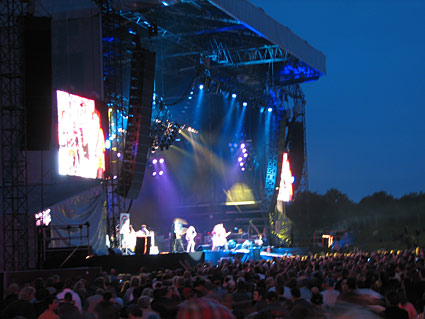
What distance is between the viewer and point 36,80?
1812 centimetres

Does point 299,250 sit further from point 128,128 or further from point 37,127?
point 37,127

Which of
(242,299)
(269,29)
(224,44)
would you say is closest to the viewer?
(242,299)

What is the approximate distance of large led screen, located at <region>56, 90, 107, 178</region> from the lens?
20688 millimetres

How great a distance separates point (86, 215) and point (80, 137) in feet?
8.64

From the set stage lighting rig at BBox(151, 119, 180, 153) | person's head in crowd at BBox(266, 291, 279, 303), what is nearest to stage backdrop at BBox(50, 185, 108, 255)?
stage lighting rig at BBox(151, 119, 180, 153)

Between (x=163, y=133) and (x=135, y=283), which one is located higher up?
(x=163, y=133)

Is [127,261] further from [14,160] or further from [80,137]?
[80,137]

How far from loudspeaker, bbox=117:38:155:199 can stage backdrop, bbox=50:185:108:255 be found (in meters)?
0.90

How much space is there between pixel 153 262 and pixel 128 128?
600cm

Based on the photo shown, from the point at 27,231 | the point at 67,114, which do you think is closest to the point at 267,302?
the point at 27,231

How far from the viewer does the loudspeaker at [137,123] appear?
75.5ft

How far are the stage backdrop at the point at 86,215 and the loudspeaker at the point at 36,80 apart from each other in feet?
12.0

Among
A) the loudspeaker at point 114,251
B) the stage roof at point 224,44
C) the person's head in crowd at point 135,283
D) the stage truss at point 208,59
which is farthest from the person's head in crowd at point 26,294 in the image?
the stage roof at point 224,44

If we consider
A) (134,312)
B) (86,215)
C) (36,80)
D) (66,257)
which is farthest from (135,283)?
(86,215)
